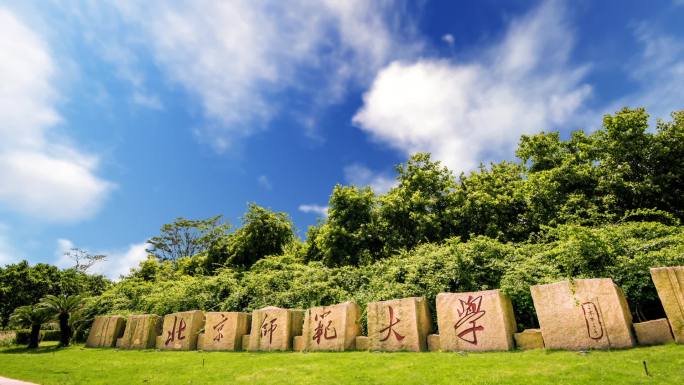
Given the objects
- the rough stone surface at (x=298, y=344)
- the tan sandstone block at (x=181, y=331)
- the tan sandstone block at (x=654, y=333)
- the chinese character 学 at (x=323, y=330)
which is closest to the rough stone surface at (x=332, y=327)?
the chinese character 学 at (x=323, y=330)

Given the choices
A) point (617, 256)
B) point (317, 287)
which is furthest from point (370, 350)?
point (617, 256)

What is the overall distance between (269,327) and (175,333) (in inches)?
222

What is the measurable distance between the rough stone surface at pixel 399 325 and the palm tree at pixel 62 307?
1870 cm

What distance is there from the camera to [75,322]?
75.5 ft

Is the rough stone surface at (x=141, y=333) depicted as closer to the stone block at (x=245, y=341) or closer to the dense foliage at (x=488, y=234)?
the dense foliage at (x=488, y=234)

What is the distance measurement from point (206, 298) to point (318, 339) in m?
10.6

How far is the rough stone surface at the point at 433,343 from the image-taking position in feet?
35.1

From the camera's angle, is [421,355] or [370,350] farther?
[370,350]

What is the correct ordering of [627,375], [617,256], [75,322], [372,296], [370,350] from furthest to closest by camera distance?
[75,322]
[372,296]
[370,350]
[617,256]
[627,375]

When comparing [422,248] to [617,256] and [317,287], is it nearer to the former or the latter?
[317,287]

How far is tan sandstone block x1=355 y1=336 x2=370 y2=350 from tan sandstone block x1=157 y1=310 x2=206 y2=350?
8.08 m

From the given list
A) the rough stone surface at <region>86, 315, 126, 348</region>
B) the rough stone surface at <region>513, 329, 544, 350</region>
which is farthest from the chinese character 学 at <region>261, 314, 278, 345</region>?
the rough stone surface at <region>86, 315, 126, 348</region>

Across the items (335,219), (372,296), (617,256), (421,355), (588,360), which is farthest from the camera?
(335,219)

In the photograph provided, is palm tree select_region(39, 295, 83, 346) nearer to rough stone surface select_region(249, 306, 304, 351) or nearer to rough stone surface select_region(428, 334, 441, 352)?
rough stone surface select_region(249, 306, 304, 351)
